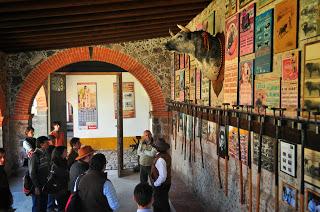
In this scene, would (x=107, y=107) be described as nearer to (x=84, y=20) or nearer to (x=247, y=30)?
(x=84, y=20)

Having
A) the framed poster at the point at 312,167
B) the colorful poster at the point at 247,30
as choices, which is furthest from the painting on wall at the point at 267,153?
the colorful poster at the point at 247,30

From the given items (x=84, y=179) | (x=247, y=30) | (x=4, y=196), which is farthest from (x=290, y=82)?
(x=4, y=196)

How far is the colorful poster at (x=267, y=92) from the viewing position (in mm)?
3672

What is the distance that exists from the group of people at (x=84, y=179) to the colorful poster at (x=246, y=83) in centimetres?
121

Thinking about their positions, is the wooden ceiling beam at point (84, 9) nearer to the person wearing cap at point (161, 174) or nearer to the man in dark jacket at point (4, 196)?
the person wearing cap at point (161, 174)

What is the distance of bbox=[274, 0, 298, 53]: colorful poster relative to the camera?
3344 mm

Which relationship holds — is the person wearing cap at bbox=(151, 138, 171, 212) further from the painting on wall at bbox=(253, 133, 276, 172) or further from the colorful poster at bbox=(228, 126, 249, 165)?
the painting on wall at bbox=(253, 133, 276, 172)

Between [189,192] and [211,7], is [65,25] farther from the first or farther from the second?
[189,192]

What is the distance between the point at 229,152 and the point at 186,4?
2.37 m

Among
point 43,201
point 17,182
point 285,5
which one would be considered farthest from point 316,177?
point 17,182

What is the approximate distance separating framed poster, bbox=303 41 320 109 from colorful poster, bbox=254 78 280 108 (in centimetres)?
48

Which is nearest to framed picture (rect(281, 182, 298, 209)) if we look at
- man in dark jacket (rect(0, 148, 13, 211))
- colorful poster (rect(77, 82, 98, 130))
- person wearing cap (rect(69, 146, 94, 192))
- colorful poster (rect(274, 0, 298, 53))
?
colorful poster (rect(274, 0, 298, 53))

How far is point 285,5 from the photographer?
3.49m

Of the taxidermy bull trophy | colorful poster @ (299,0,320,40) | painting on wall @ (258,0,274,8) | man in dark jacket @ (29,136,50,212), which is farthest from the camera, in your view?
the taxidermy bull trophy
